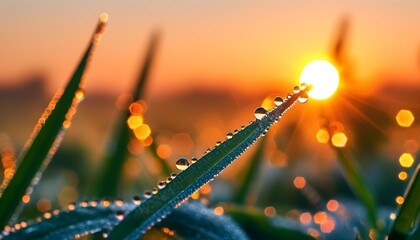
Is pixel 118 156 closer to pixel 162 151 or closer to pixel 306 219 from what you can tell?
pixel 162 151

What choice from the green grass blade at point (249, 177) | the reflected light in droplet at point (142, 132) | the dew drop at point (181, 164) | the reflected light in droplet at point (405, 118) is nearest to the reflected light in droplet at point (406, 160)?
the reflected light in droplet at point (405, 118)

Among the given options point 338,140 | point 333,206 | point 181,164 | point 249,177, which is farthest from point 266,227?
point 249,177

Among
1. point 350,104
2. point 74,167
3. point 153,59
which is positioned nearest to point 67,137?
point 74,167

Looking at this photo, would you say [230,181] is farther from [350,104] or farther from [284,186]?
[350,104]

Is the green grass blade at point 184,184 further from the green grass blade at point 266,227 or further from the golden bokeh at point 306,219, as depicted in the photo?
the golden bokeh at point 306,219

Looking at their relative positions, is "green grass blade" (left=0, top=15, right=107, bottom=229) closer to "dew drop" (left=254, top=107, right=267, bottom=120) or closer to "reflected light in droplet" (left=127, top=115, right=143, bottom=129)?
"dew drop" (left=254, top=107, right=267, bottom=120)

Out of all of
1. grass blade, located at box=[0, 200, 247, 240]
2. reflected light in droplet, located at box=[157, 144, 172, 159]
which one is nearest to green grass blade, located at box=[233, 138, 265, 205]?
reflected light in droplet, located at box=[157, 144, 172, 159]
